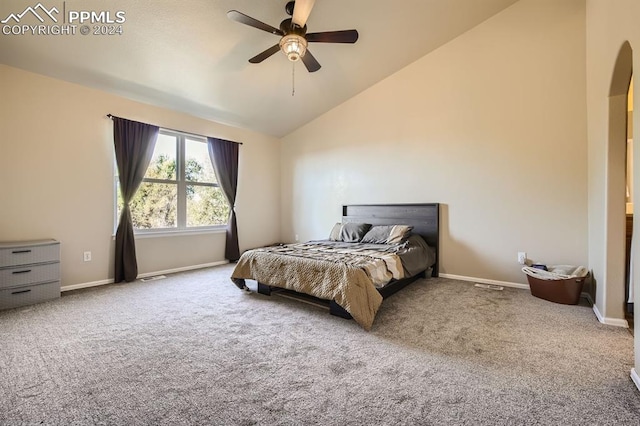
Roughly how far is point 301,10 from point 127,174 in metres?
3.16

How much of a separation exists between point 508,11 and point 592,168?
2229 millimetres

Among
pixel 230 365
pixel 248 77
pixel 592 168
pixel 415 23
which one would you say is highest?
pixel 415 23

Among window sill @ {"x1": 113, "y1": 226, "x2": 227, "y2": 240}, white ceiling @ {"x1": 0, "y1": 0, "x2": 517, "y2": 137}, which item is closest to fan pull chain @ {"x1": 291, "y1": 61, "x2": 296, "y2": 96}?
white ceiling @ {"x1": 0, "y1": 0, "x2": 517, "y2": 137}

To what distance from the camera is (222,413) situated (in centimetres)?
137

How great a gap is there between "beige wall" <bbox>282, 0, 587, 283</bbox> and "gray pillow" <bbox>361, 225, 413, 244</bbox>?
56cm

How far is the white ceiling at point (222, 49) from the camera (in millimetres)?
2785

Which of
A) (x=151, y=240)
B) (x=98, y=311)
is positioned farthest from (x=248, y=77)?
(x=98, y=311)

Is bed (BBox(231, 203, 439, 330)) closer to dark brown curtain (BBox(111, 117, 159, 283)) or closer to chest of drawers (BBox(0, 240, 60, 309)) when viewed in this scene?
dark brown curtain (BBox(111, 117, 159, 283))

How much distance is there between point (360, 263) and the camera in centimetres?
262

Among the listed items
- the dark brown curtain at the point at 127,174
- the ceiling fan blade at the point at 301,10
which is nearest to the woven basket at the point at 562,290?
the ceiling fan blade at the point at 301,10

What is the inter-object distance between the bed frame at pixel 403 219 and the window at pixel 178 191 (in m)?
2.20

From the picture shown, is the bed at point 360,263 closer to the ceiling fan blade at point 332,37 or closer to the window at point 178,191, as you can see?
the window at point 178,191

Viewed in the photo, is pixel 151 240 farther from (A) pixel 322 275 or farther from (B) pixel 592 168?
(B) pixel 592 168

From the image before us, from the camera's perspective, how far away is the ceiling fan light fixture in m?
2.48
